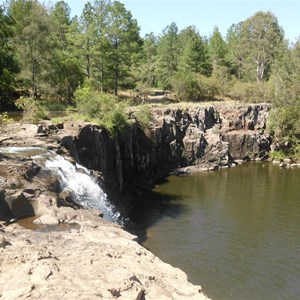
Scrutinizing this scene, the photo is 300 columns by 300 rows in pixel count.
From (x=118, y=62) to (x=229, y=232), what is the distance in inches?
1471

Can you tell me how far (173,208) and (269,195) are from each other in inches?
432

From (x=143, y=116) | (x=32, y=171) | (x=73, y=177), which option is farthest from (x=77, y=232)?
(x=143, y=116)

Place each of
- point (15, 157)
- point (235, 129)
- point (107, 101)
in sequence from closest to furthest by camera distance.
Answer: point (15, 157), point (107, 101), point (235, 129)

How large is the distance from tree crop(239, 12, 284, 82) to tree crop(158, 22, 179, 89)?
14.3 meters

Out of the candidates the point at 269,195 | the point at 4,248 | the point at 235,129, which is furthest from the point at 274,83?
the point at 4,248

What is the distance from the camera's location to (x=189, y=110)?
59031 mm

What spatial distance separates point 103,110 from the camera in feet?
128

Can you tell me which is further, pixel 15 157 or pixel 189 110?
pixel 189 110

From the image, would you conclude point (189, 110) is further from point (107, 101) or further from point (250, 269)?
point (250, 269)

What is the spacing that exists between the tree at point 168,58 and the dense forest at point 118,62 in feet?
0.70

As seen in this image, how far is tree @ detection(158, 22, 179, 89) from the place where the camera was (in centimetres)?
7968

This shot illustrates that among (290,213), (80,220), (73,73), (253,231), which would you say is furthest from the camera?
(73,73)

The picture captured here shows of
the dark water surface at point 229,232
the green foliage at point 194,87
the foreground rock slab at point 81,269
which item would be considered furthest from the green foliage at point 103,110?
the green foliage at point 194,87

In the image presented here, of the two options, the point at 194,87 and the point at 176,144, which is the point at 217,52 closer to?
the point at 194,87
